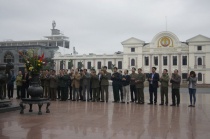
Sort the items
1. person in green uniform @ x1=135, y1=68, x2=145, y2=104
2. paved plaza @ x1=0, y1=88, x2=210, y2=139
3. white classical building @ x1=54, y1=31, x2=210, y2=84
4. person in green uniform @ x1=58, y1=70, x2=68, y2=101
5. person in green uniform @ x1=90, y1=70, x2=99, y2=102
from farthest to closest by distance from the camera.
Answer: white classical building @ x1=54, y1=31, x2=210, y2=84 → person in green uniform @ x1=58, y1=70, x2=68, y2=101 → person in green uniform @ x1=90, y1=70, x2=99, y2=102 → person in green uniform @ x1=135, y1=68, x2=145, y2=104 → paved plaza @ x1=0, y1=88, x2=210, y2=139

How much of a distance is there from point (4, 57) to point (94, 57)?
1864cm

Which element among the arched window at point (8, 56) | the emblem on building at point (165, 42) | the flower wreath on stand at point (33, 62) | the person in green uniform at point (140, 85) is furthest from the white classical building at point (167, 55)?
the flower wreath on stand at point (33, 62)

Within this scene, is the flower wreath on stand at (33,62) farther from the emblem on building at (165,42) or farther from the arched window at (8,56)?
the emblem on building at (165,42)

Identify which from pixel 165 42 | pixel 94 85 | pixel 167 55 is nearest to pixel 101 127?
pixel 94 85

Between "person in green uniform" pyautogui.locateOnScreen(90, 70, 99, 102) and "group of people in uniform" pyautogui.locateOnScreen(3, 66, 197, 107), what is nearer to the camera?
"group of people in uniform" pyautogui.locateOnScreen(3, 66, 197, 107)

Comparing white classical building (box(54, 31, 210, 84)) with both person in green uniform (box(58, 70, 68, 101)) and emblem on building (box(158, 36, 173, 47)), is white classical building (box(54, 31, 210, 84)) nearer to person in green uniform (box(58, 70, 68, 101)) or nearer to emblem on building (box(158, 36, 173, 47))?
emblem on building (box(158, 36, 173, 47))

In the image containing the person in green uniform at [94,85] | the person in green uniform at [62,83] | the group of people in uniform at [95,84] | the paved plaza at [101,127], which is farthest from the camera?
the person in green uniform at [62,83]

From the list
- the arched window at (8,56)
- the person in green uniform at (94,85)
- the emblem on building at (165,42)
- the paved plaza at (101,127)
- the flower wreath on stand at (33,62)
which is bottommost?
the paved plaza at (101,127)

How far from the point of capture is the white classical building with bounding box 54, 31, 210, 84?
188 ft

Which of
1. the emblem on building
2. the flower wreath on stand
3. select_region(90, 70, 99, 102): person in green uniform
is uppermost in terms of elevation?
the emblem on building

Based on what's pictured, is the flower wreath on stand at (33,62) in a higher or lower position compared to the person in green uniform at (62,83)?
higher

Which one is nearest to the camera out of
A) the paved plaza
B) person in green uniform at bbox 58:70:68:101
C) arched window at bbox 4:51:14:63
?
the paved plaza

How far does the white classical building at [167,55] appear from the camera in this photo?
5744 centimetres

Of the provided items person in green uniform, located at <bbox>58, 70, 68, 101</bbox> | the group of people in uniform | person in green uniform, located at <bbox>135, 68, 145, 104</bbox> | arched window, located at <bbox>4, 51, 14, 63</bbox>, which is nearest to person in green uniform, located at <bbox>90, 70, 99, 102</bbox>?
the group of people in uniform
